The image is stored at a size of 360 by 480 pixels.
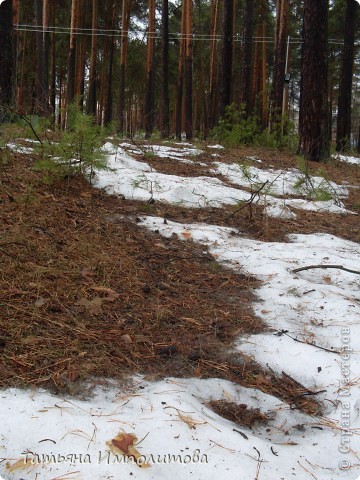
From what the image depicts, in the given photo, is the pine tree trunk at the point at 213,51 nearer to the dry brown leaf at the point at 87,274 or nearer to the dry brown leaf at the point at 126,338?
the dry brown leaf at the point at 87,274

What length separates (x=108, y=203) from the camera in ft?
11.8

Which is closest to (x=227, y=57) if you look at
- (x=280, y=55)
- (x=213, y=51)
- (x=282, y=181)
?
(x=280, y=55)

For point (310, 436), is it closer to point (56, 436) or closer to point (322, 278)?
point (56, 436)

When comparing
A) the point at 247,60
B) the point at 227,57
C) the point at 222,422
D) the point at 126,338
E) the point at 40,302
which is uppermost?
the point at 247,60

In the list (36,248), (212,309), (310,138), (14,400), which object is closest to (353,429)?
(212,309)

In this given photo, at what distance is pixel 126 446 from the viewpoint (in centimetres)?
124

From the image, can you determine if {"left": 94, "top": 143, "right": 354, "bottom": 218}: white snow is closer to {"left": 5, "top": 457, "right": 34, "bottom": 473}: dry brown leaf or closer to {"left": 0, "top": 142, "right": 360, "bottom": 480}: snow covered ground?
{"left": 0, "top": 142, "right": 360, "bottom": 480}: snow covered ground

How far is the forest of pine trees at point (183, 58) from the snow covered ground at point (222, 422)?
2748 millimetres

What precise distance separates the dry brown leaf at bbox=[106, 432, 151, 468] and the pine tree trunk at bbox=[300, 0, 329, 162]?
625cm

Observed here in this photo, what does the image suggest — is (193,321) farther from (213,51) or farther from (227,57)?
(213,51)

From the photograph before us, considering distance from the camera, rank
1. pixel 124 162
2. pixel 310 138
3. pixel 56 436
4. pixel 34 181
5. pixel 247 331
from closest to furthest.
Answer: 1. pixel 56 436
2. pixel 247 331
3. pixel 34 181
4. pixel 124 162
5. pixel 310 138

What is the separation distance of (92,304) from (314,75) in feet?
19.0

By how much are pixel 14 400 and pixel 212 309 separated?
117 centimetres

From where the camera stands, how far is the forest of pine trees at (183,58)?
6.39 m
